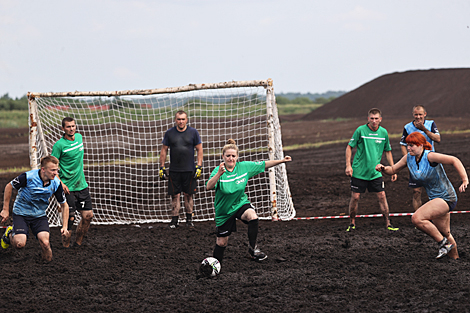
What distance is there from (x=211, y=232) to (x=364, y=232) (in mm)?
2675

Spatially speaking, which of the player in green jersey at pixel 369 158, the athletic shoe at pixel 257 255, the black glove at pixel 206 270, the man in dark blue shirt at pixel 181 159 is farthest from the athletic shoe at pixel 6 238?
the player in green jersey at pixel 369 158

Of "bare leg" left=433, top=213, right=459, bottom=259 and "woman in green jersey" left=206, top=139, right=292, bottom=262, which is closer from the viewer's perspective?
"woman in green jersey" left=206, top=139, right=292, bottom=262

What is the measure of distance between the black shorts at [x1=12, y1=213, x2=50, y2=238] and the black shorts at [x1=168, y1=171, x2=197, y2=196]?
266cm

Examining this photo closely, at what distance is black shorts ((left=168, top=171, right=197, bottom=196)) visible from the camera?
857 centimetres

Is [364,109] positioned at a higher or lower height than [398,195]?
higher

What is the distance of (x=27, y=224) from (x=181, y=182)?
2.98 meters

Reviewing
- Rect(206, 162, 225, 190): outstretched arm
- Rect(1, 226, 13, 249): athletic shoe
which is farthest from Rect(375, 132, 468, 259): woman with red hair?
Rect(1, 226, 13, 249): athletic shoe

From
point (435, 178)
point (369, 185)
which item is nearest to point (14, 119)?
point (369, 185)

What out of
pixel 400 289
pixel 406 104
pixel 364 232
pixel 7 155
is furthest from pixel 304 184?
pixel 406 104

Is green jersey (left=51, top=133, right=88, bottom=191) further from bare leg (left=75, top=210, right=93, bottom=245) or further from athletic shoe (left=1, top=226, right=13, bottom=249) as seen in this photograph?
athletic shoe (left=1, top=226, right=13, bottom=249)

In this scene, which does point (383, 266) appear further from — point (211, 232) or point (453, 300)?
point (211, 232)

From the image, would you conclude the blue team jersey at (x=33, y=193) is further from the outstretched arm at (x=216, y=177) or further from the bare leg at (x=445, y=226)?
the bare leg at (x=445, y=226)

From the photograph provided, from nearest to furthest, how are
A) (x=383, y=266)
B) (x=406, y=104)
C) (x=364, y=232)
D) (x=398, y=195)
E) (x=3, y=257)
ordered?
(x=383, y=266)
(x=3, y=257)
(x=364, y=232)
(x=398, y=195)
(x=406, y=104)

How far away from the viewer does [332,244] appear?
22.9 feet
